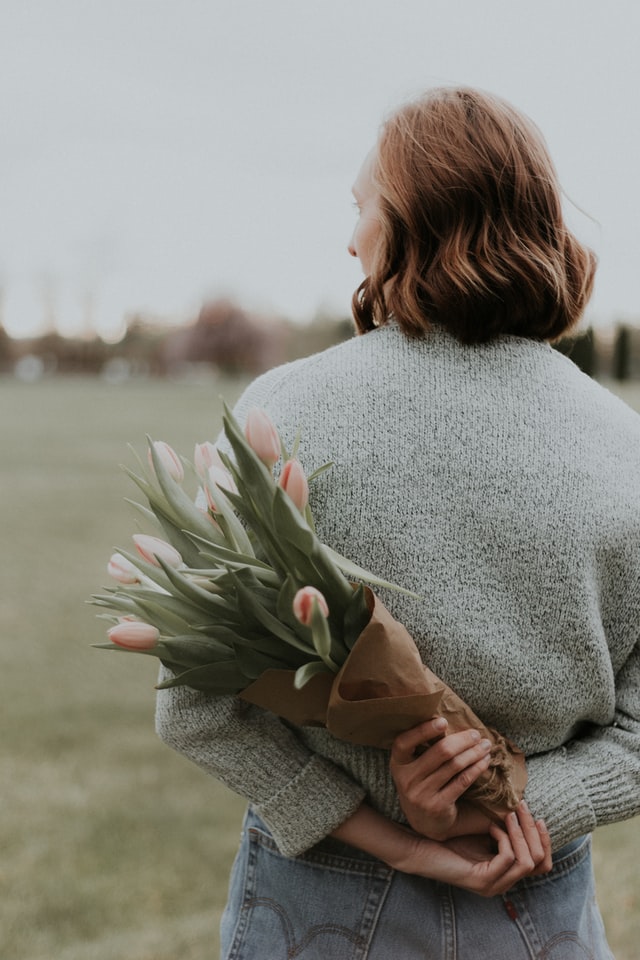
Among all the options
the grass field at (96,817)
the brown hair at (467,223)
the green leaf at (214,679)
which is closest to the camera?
the green leaf at (214,679)

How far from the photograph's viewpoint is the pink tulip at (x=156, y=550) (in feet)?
3.61

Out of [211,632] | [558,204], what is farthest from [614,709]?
[558,204]

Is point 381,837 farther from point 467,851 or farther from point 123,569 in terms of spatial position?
point 123,569

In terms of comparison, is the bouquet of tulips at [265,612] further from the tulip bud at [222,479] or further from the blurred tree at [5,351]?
the blurred tree at [5,351]

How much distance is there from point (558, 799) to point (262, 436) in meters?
0.62

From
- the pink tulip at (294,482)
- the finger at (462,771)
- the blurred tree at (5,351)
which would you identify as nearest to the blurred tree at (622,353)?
the finger at (462,771)

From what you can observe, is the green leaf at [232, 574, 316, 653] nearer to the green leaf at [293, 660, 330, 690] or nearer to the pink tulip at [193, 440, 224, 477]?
the green leaf at [293, 660, 330, 690]

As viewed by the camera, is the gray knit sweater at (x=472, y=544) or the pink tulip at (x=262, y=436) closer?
the pink tulip at (x=262, y=436)

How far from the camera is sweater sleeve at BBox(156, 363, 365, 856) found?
47.6 inches

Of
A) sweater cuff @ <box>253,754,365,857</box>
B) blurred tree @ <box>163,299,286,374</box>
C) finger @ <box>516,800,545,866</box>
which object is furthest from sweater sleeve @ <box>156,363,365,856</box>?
blurred tree @ <box>163,299,286,374</box>

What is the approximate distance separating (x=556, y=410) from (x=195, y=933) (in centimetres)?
232

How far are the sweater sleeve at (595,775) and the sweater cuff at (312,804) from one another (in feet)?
0.78

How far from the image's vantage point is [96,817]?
377 cm

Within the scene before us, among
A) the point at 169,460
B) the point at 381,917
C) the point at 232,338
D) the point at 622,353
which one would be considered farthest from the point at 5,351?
the point at 381,917
